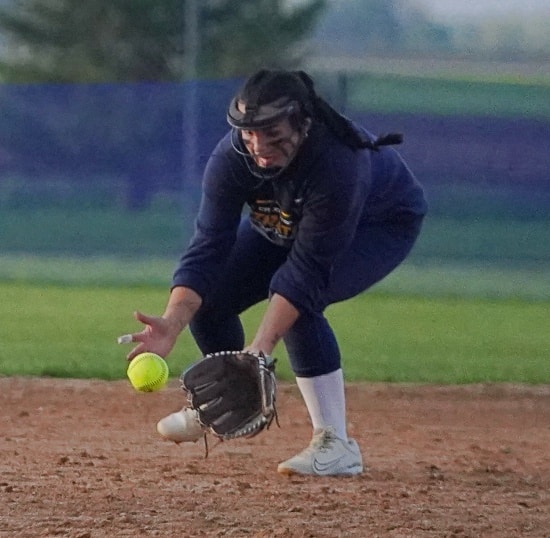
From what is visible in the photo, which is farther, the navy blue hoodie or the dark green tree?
the dark green tree

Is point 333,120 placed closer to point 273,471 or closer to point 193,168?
point 273,471

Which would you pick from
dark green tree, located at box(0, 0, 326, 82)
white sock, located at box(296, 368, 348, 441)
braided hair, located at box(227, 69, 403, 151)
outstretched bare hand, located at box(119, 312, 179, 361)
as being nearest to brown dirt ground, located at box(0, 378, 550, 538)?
white sock, located at box(296, 368, 348, 441)

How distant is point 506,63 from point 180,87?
164 inches

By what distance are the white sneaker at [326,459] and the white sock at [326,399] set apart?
0.03m

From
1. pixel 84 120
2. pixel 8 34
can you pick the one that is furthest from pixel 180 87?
pixel 8 34

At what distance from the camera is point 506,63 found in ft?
45.9

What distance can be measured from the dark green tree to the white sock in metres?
9.26

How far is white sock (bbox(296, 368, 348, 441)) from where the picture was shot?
4309mm

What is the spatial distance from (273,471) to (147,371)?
654 mm

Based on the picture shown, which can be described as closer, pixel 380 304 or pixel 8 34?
pixel 380 304

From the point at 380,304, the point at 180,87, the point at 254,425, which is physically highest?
the point at 180,87

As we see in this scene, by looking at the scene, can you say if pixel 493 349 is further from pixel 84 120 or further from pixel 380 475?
pixel 84 120

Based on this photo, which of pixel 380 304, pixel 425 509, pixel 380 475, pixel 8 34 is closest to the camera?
pixel 425 509

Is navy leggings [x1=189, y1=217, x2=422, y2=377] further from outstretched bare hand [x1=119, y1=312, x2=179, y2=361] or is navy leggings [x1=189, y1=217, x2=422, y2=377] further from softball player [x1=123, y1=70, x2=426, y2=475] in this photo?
outstretched bare hand [x1=119, y1=312, x2=179, y2=361]
